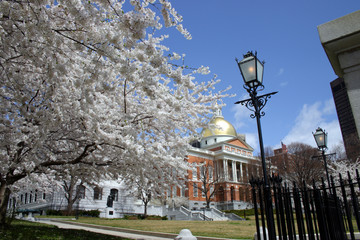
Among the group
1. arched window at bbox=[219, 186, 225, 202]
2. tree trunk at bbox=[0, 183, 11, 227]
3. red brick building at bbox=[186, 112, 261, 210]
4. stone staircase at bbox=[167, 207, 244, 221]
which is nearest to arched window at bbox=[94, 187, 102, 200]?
stone staircase at bbox=[167, 207, 244, 221]

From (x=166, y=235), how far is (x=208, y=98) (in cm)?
725

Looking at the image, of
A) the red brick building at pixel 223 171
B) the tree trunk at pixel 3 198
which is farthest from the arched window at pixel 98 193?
the tree trunk at pixel 3 198

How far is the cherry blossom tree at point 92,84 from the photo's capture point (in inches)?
179

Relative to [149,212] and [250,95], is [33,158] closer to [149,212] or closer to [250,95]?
[250,95]

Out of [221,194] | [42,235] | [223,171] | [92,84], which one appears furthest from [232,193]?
[92,84]

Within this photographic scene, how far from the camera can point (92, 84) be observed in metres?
5.45

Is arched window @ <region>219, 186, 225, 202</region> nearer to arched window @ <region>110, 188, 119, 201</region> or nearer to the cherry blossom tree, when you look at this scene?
arched window @ <region>110, 188, 119, 201</region>

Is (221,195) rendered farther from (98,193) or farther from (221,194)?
(98,193)

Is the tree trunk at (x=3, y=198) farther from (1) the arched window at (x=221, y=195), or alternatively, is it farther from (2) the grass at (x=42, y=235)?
(1) the arched window at (x=221, y=195)

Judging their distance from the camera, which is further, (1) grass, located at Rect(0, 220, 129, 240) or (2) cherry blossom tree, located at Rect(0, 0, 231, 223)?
(1) grass, located at Rect(0, 220, 129, 240)

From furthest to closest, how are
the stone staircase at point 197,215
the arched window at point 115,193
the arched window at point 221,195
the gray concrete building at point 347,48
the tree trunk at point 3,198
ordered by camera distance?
the arched window at point 221,195
the arched window at point 115,193
the stone staircase at point 197,215
the tree trunk at point 3,198
the gray concrete building at point 347,48

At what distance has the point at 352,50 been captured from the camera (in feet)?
10.7

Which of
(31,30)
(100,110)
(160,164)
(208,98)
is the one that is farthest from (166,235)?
(31,30)

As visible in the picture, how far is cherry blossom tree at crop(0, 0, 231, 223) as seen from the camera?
454cm
